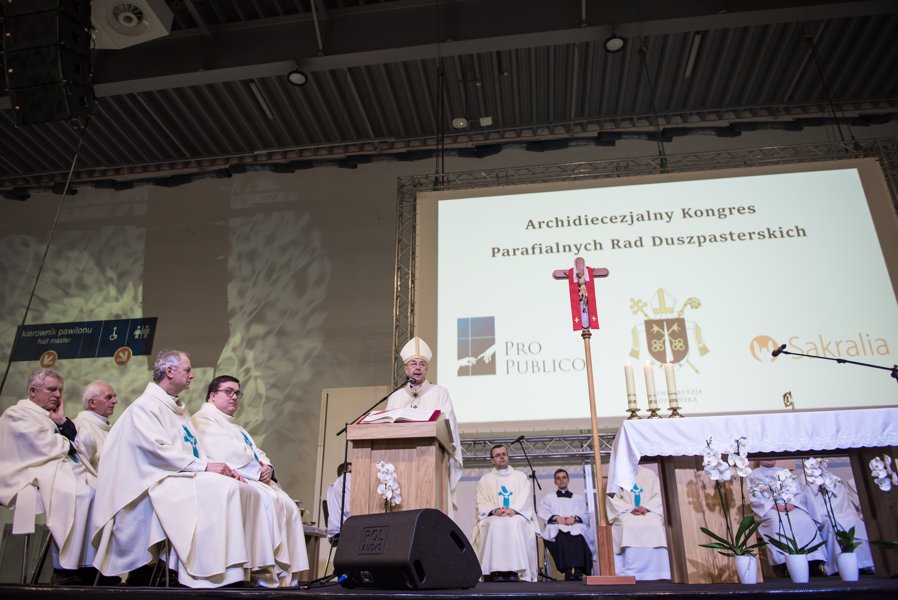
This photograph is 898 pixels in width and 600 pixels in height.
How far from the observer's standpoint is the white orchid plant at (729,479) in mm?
3363

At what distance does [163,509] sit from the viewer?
3326 millimetres

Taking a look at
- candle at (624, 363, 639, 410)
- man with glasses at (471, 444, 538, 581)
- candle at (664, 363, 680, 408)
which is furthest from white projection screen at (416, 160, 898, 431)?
candle at (624, 363, 639, 410)

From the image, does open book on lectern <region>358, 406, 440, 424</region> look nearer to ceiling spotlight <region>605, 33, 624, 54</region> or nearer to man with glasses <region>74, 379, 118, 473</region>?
man with glasses <region>74, 379, 118, 473</region>

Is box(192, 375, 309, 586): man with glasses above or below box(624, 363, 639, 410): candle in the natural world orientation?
below

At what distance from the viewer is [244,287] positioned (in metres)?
9.11

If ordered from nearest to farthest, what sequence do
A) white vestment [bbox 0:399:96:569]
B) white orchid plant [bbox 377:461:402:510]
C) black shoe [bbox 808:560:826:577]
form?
white orchid plant [bbox 377:461:402:510] < white vestment [bbox 0:399:96:569] < black shoe [bbox 808:560:826:577]

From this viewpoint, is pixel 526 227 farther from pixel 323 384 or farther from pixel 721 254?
pixel 323 384

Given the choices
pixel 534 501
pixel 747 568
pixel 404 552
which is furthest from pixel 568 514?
pixel 404 552

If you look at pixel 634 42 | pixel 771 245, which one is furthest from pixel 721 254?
pixel 634 42

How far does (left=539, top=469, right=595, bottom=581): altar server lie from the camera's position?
6273 millimetres

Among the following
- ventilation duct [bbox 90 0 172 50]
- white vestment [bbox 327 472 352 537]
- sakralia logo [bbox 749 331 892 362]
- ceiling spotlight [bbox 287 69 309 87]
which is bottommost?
white vestment [bbox 327 472 352 537]

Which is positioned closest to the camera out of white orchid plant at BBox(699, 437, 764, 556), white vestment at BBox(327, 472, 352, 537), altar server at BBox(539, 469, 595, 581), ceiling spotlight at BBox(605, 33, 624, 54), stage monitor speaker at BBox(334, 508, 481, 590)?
stage monitor speaker at BBox(334, 508, 481, 590)

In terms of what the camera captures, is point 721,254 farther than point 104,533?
Yes

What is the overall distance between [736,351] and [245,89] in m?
6.58
